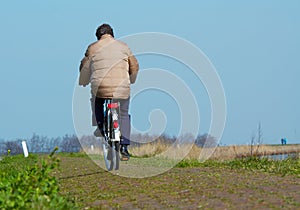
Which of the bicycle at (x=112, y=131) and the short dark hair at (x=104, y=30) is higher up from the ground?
the short dark hair at (x=104, y=30)

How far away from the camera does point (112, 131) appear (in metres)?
12.1

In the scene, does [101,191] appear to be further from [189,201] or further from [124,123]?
[124,123]

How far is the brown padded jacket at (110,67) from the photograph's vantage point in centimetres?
1203

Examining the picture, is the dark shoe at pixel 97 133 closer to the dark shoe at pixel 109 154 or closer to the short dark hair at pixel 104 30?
the dark shoe at pixel 109 154

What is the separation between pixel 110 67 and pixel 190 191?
388cm

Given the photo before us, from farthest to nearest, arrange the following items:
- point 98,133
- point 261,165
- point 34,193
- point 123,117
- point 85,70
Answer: point 261,165 → point 98,133 → point 85,70 → point 123,117 → point 34,193

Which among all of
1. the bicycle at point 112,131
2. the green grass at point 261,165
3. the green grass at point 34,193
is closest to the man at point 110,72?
the bicycle at point 112,131

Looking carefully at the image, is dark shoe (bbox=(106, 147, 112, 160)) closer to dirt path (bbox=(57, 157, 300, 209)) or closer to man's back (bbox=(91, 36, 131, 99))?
dirt path (bbox=(57, 157, 300, 209))

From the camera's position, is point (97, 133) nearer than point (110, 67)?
No

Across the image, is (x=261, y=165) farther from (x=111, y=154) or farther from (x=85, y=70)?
(x=85, y=70)

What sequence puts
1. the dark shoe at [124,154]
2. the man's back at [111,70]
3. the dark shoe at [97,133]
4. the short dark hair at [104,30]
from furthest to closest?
the dark shoe at [97,133]
the short dark hair at [104,30]
the dark shoe at [124,154]
the man's back at [111,70]

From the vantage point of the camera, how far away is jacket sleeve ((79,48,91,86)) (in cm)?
1253

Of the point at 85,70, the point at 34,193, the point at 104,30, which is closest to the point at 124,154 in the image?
the point at 85,70

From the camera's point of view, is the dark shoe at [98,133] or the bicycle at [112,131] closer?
the bicycle at [112,131]
